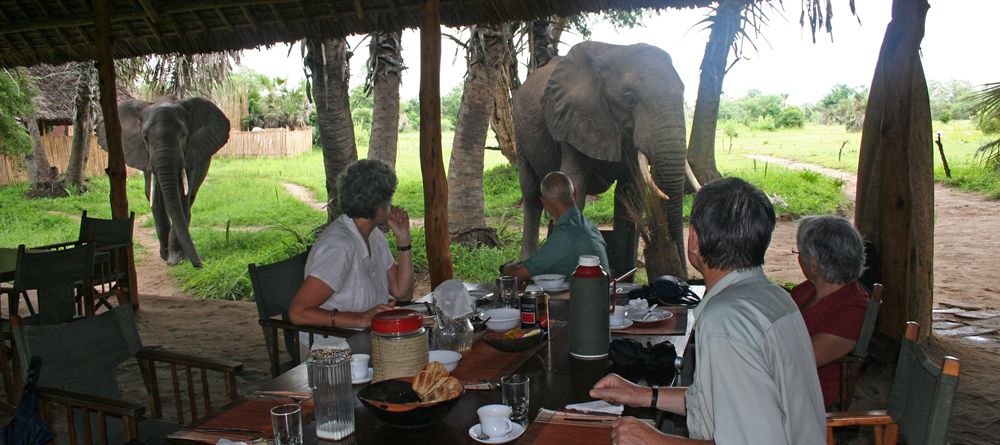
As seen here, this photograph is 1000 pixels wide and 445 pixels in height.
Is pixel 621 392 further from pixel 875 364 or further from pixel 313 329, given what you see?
pixel 875 364

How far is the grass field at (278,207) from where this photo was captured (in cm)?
941

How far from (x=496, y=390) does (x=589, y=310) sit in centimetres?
46

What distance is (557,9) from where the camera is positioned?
221 inches

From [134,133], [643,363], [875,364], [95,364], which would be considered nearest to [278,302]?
[95,364]

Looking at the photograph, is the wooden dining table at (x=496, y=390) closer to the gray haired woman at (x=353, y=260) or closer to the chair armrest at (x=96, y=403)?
the chair armrest at (x=96, y=403)

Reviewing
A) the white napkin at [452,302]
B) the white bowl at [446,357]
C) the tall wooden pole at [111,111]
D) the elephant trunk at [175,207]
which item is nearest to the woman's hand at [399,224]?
Answer: the white napkin at [452,302]

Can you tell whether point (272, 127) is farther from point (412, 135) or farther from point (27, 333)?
point (27, 333)

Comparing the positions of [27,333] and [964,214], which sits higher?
[27,333]

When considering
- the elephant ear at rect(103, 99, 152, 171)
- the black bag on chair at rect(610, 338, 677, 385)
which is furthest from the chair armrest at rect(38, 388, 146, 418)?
the elephant ear at rect(103, 99, 152, 171)

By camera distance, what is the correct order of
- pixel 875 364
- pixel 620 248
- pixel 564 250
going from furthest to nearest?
pixel 620 248, pixel 875 364, pixel 564 250

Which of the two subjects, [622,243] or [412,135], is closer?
[622,243]

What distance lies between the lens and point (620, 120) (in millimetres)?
7051

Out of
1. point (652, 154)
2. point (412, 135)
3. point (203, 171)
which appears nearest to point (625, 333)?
Result: point (652, 154)

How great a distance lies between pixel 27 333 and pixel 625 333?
7.28 feet
